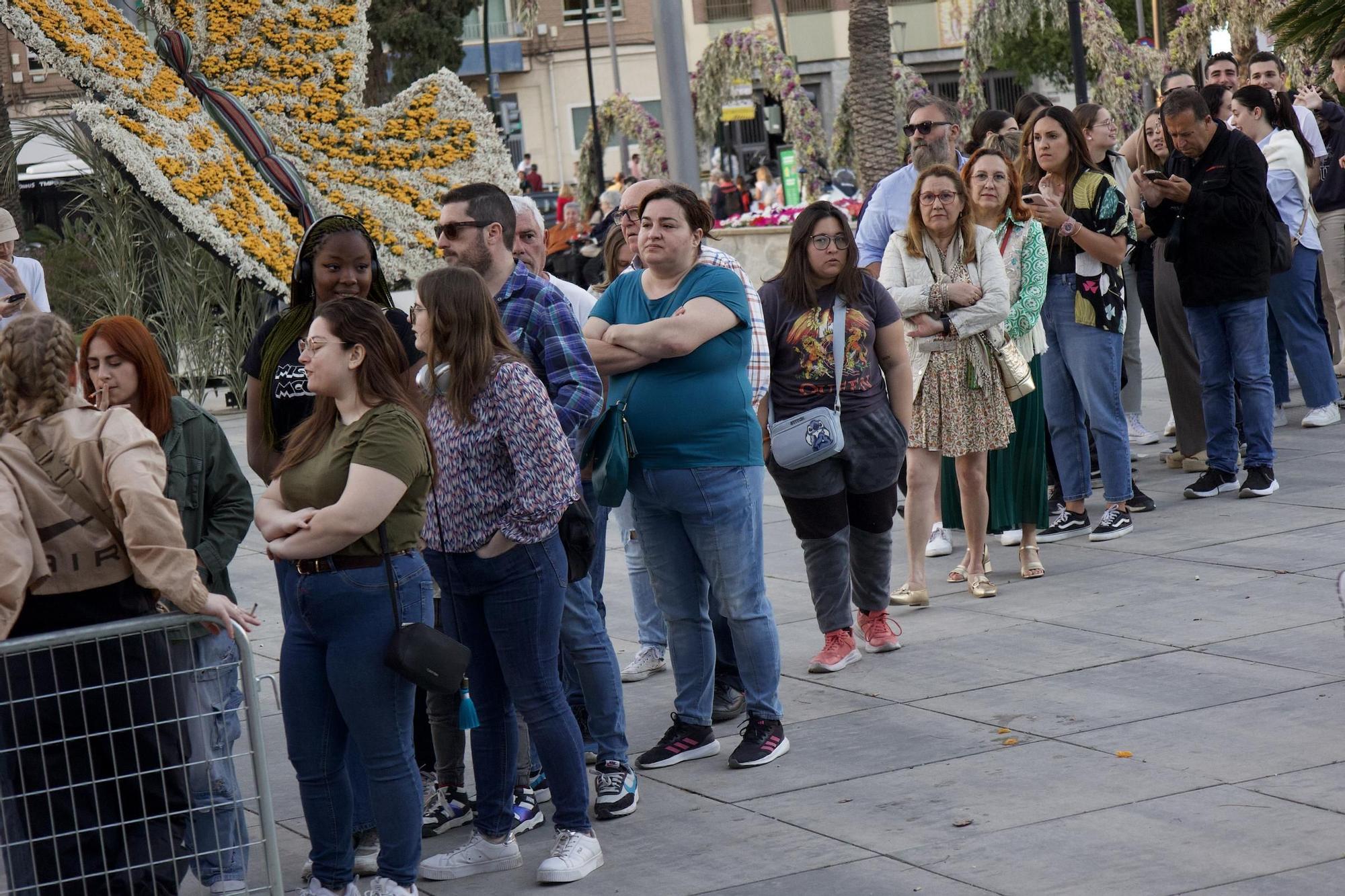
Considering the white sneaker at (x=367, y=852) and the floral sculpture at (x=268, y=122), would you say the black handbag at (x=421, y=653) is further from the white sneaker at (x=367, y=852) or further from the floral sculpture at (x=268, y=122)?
the floral sculpture at (x=268, y=122)

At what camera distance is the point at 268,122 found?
14.8 meters

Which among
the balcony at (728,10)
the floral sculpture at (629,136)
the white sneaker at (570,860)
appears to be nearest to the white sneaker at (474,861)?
the white sneaker at (570,860)

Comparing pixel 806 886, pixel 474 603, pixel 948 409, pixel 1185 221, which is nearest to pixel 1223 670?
pixel 948 409

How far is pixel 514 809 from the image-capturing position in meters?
5.10

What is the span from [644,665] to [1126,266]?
15.9 ft

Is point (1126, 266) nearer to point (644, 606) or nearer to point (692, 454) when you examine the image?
point (644, 606)

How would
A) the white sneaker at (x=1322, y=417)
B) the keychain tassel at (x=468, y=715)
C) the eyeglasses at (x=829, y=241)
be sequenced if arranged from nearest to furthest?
the keychain tassel at (x=468, y=715)
the eyeglasses at (x=829, y=241)
the white sneaker at (x=1322, y=417)

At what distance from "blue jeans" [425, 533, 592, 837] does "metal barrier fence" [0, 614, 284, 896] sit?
71 cm

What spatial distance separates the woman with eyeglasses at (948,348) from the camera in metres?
7.38

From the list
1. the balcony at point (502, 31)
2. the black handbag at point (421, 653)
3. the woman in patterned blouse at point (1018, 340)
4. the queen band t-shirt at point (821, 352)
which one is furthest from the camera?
the balcony at point (502, 31)

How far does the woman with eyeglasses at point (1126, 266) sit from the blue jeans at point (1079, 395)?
0.40 meters

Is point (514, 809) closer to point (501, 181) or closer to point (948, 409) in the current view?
point (948, 409)

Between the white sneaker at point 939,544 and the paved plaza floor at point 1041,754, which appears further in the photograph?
the white sneaker at point 939,544

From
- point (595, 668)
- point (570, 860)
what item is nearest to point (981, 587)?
point (595, 668)
